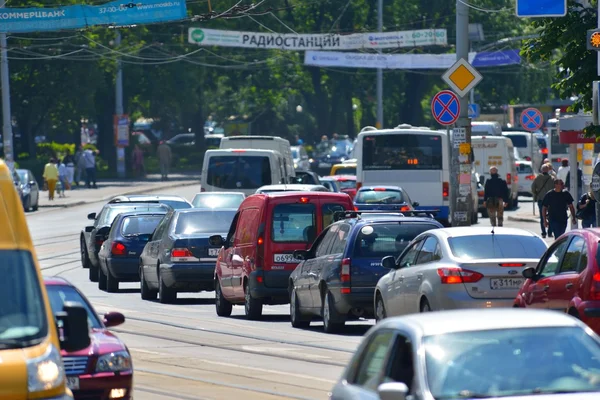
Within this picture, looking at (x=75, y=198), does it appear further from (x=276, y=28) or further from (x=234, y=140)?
(x=276, y=28)

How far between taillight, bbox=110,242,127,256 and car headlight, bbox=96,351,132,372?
14.7m

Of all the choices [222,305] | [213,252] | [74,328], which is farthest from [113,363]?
[213,252]

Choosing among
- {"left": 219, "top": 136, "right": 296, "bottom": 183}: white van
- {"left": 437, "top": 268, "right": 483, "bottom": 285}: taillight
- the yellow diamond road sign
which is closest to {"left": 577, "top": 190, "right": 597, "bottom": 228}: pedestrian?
the yellow diamond road sign

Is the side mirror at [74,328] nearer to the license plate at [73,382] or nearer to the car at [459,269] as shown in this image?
the license plate at [73,382]

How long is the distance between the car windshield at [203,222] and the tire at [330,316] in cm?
538

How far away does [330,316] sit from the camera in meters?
16.8

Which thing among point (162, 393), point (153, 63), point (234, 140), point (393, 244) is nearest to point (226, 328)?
point (393, 244)

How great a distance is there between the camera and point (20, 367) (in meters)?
6.91

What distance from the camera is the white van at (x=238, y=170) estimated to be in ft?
116

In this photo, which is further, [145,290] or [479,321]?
[145,290]

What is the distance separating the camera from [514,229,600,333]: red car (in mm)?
12008

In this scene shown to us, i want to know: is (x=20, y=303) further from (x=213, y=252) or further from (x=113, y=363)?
(x=213, y=252)

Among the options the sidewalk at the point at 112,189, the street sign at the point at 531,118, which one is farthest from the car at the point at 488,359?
the sidewalk at the point at 112,189

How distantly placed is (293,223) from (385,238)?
2.45m
